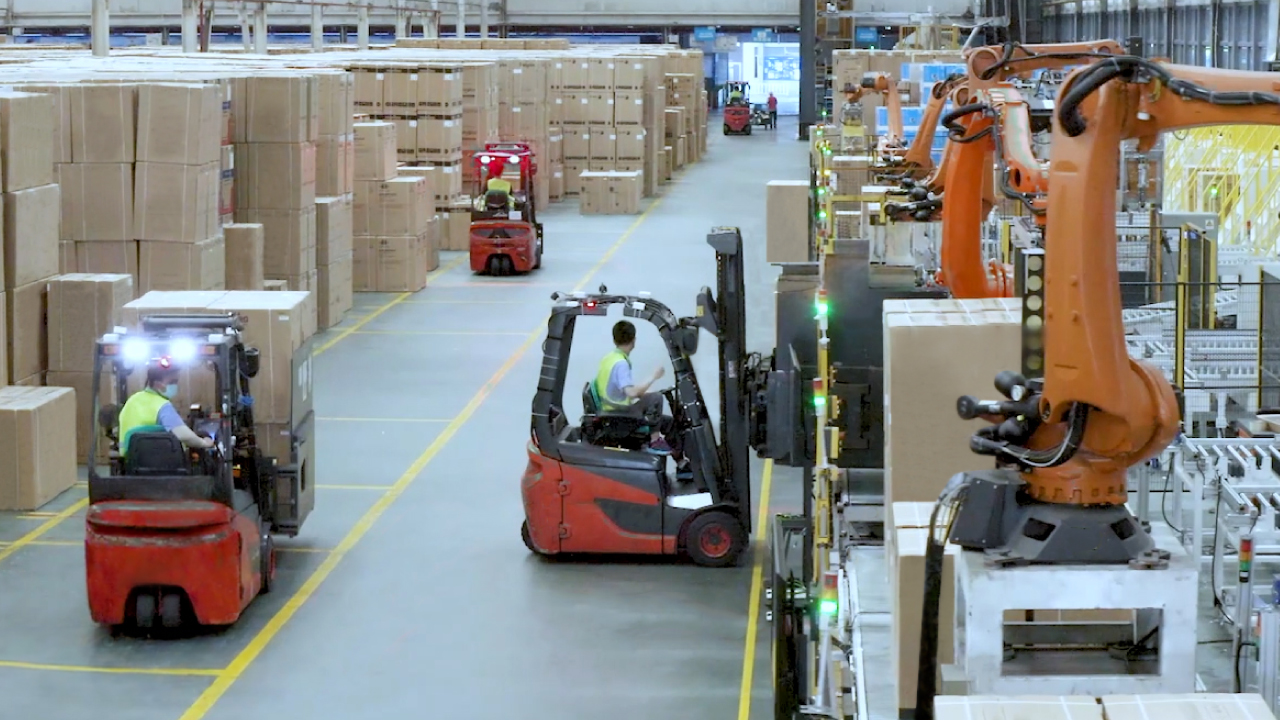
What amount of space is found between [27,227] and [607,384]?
4.98 meters

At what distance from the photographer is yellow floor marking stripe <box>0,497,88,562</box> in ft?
40.1

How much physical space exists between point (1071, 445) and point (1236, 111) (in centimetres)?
102

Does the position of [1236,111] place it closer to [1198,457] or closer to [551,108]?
[1198,457]

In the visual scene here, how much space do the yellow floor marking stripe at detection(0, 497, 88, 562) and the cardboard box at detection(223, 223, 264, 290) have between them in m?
4.89

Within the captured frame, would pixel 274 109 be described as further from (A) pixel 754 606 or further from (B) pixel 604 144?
(B) pixel 604 144

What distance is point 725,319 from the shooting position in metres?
12.2

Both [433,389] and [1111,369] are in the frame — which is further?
[433,389]

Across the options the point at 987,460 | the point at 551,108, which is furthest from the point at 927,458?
the point at 551,108

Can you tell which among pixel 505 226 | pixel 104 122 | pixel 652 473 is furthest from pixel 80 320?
pixel 505 226

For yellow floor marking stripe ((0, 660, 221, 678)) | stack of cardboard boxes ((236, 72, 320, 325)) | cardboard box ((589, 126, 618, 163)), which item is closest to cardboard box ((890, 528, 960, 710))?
yellow floor marking stripe ((0, 660, 221, 678))

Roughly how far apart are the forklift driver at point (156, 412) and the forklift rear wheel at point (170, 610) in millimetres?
921

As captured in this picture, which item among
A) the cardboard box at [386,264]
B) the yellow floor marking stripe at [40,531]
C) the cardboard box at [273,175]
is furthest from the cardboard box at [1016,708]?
the cardboard box at [386,264]

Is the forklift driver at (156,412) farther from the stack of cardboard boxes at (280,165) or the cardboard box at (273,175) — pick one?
the cardboard box at (273,175)

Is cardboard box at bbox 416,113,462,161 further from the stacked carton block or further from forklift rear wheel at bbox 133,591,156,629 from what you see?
forklift rear wheel at bbox 133,591,156,629
